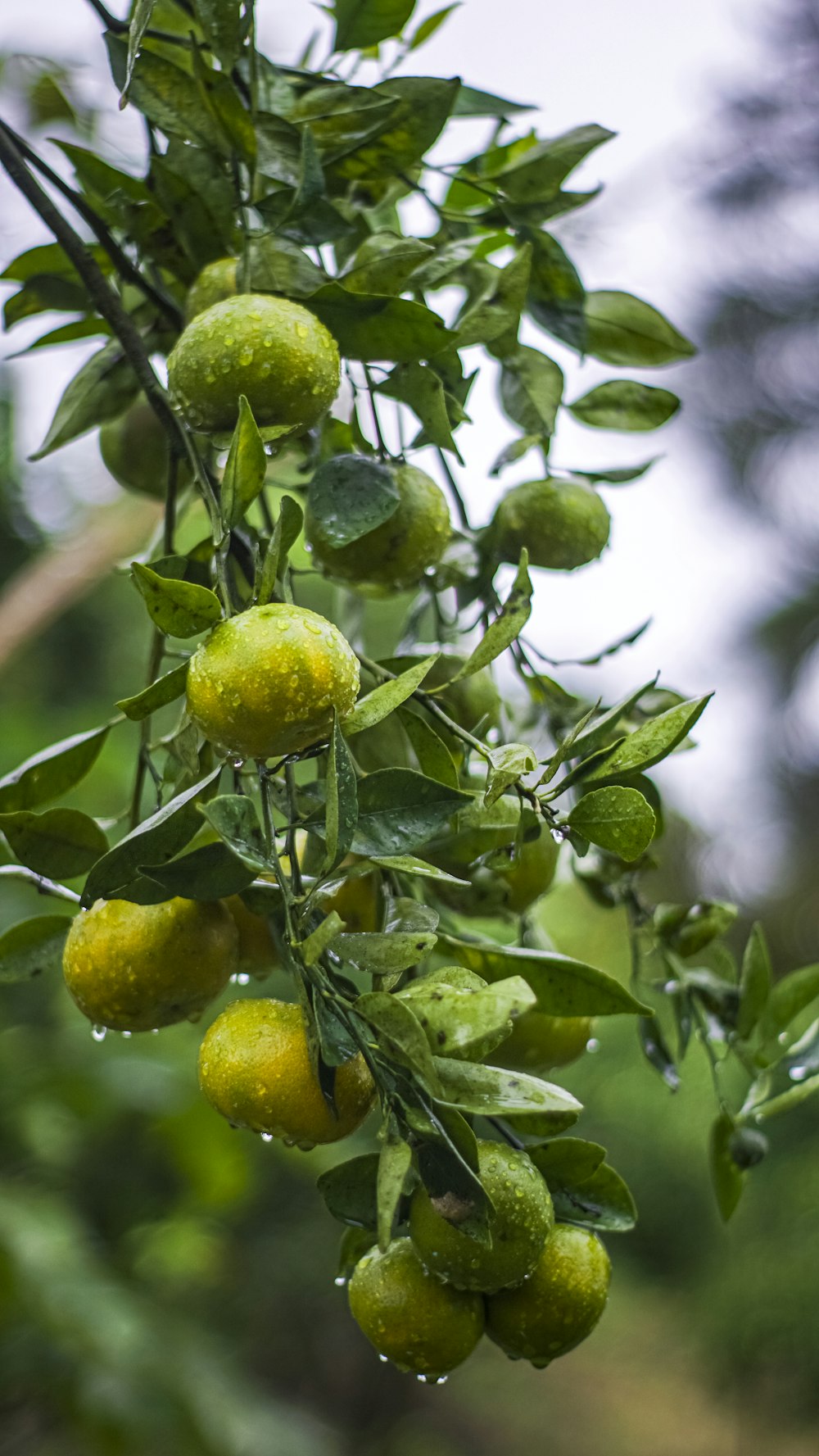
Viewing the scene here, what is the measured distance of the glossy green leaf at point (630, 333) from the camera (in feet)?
1.43

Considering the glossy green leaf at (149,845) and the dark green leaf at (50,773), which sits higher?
the glossy green leaf at (149,845)

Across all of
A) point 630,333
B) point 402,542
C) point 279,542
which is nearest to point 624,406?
point 630,333

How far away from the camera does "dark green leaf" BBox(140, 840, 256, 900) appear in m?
0.26

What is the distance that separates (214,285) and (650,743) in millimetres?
201

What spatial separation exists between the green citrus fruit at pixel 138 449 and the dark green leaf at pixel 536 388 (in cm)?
13

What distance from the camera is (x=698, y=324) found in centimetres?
206

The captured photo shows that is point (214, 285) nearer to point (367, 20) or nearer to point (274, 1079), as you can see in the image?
point (367, 20)

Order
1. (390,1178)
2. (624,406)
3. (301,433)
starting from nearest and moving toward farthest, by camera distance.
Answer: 1. (390,1178)
2. (301,433)
3. (624,406)

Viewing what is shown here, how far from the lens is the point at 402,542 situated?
366 millimetres

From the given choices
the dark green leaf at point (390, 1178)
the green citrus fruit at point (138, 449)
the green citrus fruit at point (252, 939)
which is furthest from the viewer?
the green citrus fruit at point (138, 449)

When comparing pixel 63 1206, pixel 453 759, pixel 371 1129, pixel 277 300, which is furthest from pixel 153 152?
pixel 371 1129

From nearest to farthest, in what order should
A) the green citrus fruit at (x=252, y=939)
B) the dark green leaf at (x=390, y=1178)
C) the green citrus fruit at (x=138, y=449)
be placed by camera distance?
the dark green leaf at (x=390, y=1178) → the green citrus fruit at (x=252, y=939) → the green citrus fruit at (x=138, y=449)

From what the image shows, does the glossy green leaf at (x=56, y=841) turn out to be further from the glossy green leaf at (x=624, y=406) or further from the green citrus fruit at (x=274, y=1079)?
the glossy green leaf at (x=624, y=406)

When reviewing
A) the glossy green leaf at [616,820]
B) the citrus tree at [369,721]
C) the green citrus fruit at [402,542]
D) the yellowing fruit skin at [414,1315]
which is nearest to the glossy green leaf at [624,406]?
the citrus tree at [369,721]
